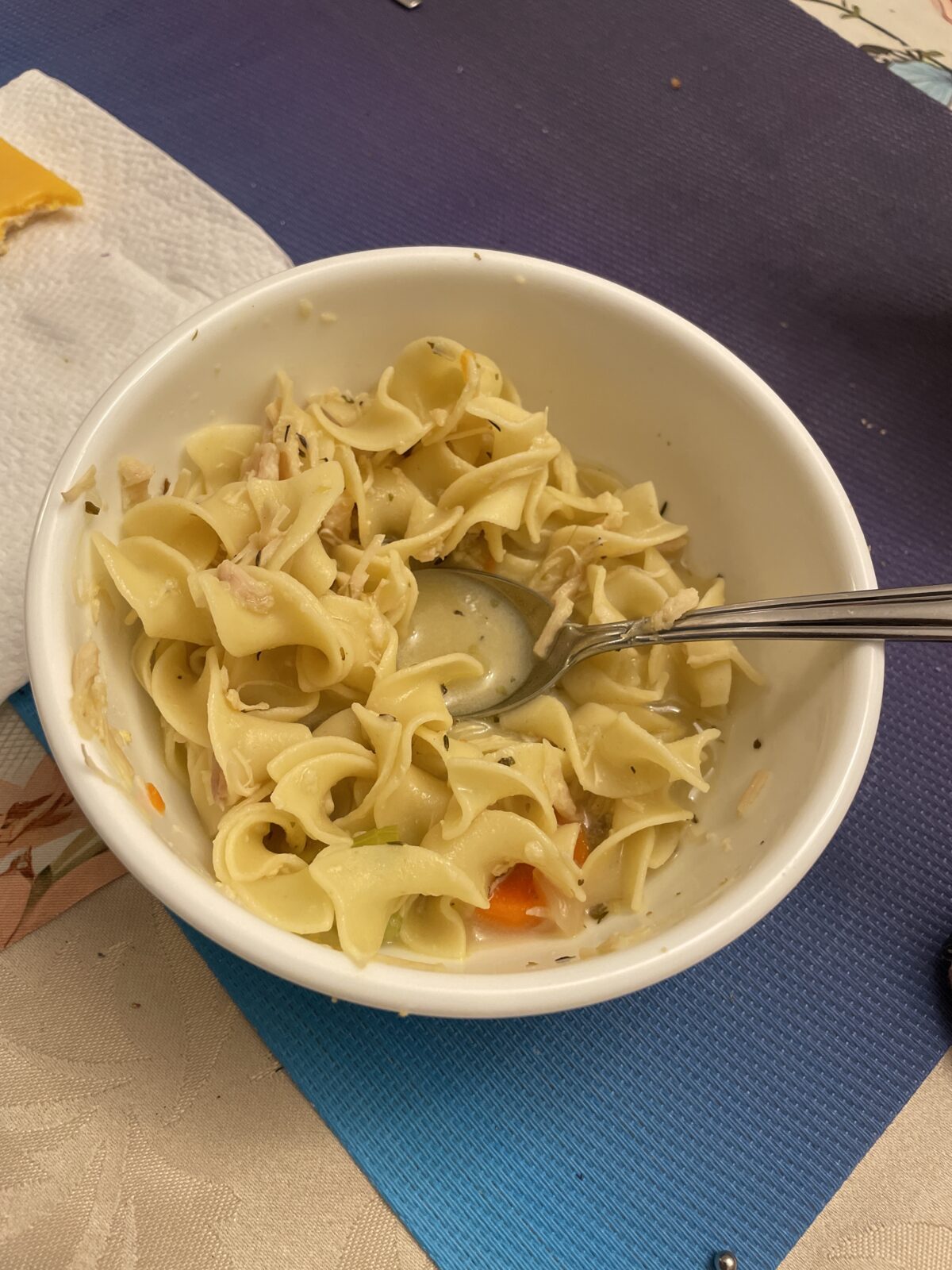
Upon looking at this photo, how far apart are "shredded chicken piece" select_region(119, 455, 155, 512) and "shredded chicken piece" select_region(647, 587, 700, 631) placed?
3.05 ft

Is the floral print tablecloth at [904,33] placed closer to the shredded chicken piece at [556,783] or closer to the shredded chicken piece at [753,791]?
the shredded chicken piece at [753,791]

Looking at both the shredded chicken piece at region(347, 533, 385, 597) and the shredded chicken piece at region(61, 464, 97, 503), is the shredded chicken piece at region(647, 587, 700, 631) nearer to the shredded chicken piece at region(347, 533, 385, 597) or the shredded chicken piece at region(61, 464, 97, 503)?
the shredded chicken piece at region(347, 533, 385, 597)

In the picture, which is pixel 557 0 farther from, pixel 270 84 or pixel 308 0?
pixel 270 84

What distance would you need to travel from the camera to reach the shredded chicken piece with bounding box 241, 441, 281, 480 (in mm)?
1622

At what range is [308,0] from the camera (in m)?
2.81

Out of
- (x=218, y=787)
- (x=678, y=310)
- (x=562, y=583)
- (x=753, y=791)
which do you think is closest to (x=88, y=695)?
(x=218, y=787)

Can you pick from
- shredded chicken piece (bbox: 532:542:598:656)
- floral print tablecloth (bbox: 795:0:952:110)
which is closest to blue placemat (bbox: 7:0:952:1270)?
floral print tablecloth (bbox: 795:0:952:110)

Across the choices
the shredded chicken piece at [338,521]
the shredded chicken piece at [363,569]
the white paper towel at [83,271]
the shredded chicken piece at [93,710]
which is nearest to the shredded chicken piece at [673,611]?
the shredded chicken piece at [363,569]

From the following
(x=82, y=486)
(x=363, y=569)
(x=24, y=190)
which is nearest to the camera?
(x=82, y=486)

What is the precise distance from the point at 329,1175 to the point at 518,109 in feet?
9.47

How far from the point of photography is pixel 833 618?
4.43 feet

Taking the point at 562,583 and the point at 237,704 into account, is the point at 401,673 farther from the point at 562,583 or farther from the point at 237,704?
the point at 562,583

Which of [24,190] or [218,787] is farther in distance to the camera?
[24,190]

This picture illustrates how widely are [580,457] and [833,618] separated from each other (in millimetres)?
780
